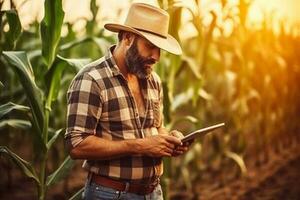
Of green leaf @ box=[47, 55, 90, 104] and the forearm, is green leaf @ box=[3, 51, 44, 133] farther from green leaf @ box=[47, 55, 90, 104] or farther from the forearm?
the forearm

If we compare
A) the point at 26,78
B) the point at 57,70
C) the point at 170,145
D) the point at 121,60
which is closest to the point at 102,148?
the point at 170,145

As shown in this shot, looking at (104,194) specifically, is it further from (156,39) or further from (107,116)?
(156,39)

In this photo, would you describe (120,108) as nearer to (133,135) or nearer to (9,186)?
(133,135)

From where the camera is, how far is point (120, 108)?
6.91 feet

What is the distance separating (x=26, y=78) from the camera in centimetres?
247

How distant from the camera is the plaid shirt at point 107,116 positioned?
2.03 metres

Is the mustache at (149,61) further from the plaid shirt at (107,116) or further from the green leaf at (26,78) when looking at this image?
the green leaf at (26,78)

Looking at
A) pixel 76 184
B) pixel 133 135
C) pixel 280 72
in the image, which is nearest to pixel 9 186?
pixel 76 184

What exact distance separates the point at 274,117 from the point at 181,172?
1.82 meters

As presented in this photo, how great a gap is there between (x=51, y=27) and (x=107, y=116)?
67cm

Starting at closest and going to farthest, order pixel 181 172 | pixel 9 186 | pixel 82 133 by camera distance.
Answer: pixel 82 133 < pixel 9 186 < pixel 181 172

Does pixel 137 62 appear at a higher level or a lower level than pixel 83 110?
higher

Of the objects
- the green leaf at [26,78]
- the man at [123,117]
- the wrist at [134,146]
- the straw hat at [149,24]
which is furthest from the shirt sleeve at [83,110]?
the green leaf at [26,78]

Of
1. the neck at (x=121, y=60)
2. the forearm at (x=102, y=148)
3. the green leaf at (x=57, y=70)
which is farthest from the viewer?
the green leaf at (x=57, y=70)
